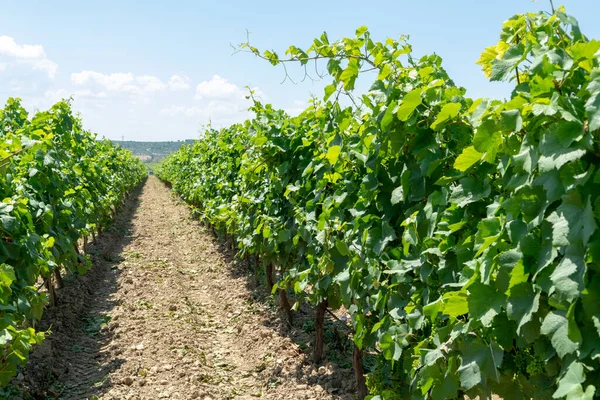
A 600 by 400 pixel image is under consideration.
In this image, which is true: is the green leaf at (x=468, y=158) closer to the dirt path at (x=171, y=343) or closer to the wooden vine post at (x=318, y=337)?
the dirt path at (x=171, y=343)

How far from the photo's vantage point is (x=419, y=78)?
303cm

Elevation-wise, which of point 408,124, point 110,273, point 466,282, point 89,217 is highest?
point 408,124

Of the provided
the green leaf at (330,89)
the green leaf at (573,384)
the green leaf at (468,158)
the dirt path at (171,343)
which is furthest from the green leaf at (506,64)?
the dirt path at (171,343)

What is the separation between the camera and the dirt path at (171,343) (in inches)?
197

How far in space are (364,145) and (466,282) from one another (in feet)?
4.89

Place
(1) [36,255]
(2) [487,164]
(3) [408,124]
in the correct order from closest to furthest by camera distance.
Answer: (2) [487,164]
(3) [408,124]
(1) [36,255]

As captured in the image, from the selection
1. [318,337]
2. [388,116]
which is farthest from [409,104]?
[318,337]

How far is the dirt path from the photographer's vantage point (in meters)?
4.99

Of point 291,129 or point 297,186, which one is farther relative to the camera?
point 291,129

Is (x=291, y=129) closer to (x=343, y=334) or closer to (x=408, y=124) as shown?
(x=343, y=334)

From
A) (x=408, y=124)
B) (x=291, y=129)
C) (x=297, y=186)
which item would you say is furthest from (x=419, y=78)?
(x=291, y=129)

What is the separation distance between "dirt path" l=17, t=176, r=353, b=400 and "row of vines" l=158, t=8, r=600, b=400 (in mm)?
1279

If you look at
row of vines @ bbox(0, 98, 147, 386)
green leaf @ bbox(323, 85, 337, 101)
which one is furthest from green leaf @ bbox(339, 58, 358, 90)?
row of vines @ bbox(0, 98, 147, 386)

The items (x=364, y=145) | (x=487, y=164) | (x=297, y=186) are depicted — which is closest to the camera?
(x=487, y=164)
